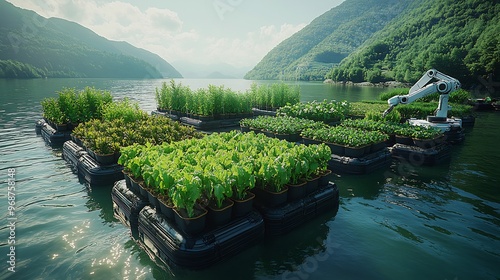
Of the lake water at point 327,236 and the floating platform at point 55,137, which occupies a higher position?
the floating platform at point 55,137

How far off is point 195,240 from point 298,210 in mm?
2879

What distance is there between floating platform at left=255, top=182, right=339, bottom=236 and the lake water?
0.22 metres

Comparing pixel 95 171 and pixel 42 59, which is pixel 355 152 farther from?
pixel 42 59

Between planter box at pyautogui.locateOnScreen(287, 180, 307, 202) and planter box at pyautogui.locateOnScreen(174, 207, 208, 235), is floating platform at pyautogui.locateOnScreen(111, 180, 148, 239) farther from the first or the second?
planter box at pyautogui.locateOnScreen(287, 180, 307, 202)

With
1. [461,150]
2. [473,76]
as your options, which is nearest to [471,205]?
Result: [461,150]

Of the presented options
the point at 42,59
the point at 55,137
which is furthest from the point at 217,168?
the point at 42,59

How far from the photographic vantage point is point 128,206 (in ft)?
22.3

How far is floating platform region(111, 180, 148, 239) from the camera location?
6.60 m

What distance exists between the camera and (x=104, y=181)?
9047 millimetres

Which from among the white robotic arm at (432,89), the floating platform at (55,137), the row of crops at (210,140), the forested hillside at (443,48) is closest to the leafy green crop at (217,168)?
the row of crops at (210,140)

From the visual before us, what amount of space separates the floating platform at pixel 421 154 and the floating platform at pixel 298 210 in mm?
6426

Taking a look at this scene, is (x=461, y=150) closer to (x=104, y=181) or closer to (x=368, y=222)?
(x=368, y=222)

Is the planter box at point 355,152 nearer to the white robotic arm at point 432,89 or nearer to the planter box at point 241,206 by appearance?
the white robotic arm at point 432,89

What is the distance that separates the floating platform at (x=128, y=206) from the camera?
6.60m
